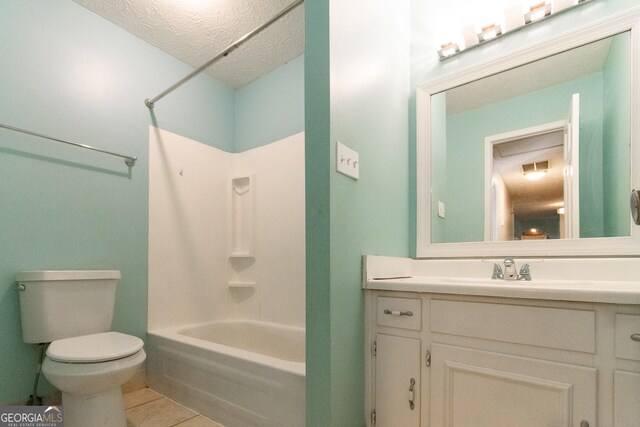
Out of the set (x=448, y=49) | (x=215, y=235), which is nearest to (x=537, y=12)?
(x=448, y=49)

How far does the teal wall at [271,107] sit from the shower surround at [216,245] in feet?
0.37

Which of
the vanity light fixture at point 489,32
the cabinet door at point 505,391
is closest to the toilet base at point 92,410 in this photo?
the cabinet door at point 505,391

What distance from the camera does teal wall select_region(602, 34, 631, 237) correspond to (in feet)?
4.08

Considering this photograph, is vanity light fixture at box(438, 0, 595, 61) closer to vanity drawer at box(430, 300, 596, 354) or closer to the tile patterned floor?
vanity drawer at box(430, 300, 596, 354)

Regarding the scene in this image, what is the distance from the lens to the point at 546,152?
144 centimetres

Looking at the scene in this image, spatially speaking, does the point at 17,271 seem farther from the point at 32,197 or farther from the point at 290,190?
the point at 290,190

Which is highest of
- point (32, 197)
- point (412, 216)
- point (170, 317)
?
point (32, 197)

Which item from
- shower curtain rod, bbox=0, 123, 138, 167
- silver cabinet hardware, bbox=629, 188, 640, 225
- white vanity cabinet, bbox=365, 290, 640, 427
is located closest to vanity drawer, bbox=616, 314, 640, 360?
white vanity cabinet, bbox=365, 290, 640, 427

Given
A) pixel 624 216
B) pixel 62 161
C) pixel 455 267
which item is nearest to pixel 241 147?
pixel 62 161

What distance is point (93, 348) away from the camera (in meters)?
1.36

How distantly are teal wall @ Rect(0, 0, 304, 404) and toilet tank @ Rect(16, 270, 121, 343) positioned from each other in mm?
125

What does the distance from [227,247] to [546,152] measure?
7.41ft

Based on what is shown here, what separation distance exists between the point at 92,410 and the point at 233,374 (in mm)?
589

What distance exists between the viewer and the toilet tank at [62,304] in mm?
1472
